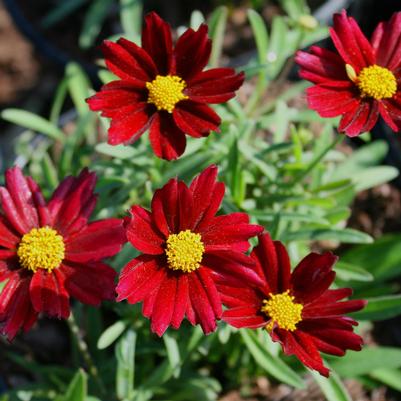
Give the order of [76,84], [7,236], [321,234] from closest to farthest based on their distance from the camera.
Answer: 1. [7,236]
2. [321,234]
3. [76,84]

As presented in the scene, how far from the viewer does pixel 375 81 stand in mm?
1408

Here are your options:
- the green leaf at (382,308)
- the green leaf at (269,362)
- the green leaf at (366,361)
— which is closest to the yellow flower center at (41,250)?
the green leaf at (269,362)

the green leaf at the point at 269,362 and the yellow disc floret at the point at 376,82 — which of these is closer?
the yellow disc floret at the point at 376,82

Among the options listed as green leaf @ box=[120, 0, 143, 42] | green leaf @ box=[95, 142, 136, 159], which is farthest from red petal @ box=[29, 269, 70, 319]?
green leaf @ box=[120, 0, 143, 42]

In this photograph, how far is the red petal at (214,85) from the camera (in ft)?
4.52

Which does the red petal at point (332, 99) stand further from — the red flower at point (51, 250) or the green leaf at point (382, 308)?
the green leaf at point (382, 308)

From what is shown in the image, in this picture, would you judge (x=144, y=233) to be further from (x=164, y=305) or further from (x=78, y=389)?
(x=78, y=389)

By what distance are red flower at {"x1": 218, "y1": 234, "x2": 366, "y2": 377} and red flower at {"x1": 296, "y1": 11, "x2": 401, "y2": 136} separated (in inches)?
11.7

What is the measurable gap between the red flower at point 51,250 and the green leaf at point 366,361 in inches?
35.1

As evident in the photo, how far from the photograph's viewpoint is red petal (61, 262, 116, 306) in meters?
1.27

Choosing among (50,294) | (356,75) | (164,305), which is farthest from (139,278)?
(356,75)

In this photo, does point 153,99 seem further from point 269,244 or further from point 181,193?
point 269,244

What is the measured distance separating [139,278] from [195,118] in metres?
0.37

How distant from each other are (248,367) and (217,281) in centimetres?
85
